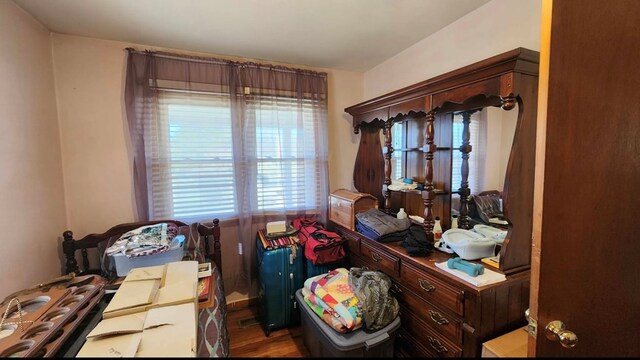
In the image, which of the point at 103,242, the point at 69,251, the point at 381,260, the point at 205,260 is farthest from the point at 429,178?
the point at 69,251

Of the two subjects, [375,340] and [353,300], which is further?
[353,300]

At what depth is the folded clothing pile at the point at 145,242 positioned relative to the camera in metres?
1.49

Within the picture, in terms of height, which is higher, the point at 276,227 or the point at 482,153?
the point at 482,153

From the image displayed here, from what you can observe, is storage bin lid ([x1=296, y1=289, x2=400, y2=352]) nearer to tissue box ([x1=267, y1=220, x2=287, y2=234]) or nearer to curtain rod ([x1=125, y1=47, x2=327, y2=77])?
tissue box ([x1=267, y1=220, x2=287, y2=234])

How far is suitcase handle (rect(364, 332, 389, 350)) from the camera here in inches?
43.7

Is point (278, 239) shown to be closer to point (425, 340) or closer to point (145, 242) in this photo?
point (145, 242)

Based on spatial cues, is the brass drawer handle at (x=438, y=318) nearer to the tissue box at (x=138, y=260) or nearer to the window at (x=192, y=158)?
the tissue box at (x=138, y=260)

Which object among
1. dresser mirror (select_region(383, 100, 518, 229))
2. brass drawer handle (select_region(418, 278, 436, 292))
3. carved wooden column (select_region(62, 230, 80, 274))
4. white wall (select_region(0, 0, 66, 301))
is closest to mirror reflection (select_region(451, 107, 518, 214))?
dresser mirror (select_region(383, 100, 518, 229))

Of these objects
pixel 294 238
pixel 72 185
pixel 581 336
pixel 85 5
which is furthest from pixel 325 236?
pixel 85 5

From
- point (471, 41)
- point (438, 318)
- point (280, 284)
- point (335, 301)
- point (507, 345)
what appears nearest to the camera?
point (507, 345)

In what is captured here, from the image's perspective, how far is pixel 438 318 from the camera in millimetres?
1249

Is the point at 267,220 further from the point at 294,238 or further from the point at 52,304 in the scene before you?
the point at 52,304

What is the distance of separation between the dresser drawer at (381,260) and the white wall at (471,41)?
4.54ft

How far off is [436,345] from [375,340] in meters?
0.37
